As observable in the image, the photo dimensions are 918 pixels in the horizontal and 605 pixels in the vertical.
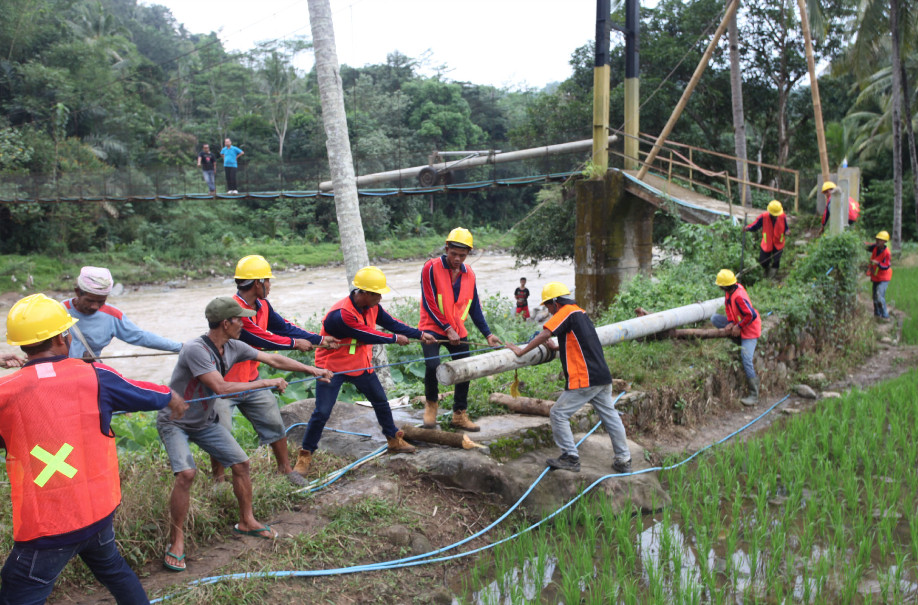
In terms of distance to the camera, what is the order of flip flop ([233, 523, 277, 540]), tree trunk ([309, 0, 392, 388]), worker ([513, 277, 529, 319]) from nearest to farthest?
1. flip flop ([233, 523, 277, 540])
2. tree trunk ([309, 0, 392, 388])
3. worker ([513, 277, 529, 319])

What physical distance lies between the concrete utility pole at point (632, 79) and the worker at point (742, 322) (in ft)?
20.0

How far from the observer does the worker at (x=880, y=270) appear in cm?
1275

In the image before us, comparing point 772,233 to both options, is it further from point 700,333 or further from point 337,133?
point 337,133

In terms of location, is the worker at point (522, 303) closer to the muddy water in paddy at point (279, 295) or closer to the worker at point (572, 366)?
the muddy water in paddy at point (279, 295)

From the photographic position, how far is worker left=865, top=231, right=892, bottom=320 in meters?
12.8

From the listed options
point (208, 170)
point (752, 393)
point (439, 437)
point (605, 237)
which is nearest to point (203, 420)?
point (439, 437)

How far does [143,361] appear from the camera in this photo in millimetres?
18609

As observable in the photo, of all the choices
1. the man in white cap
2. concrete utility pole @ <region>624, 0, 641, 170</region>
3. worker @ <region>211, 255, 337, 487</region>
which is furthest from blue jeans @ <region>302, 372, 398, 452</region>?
concrete utility pole @ <region>624, 0, 641, 170</region>

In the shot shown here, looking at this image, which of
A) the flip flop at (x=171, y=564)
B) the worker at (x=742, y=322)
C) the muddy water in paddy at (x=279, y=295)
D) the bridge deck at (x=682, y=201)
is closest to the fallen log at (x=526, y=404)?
the worker at (x=742, y=322)

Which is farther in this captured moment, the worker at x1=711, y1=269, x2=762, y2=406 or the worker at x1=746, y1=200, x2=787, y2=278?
the worker at x1=746, y1=200, x2=787, y2=278

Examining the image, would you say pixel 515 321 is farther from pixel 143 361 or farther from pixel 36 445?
pixel 36 445

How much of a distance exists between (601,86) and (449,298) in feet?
29.9

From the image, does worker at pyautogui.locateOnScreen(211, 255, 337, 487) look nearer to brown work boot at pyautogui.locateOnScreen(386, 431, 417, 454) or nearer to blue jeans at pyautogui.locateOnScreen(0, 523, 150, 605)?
brown work boot at pyautogui.locateOnScreen(386, 431, 417, 454)

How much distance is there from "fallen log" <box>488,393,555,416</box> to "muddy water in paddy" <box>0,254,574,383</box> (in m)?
10.9
